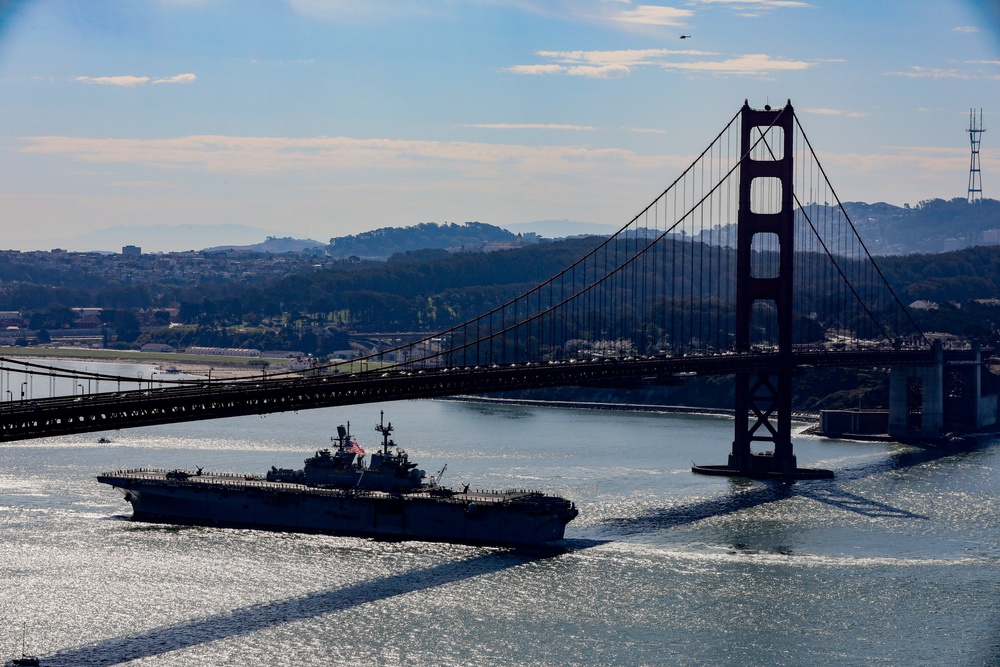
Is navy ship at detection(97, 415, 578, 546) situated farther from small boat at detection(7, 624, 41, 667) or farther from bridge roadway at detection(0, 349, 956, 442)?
small boat at detection(7, 624, 41, 667)

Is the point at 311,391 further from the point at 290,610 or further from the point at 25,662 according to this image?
the point at 25,662

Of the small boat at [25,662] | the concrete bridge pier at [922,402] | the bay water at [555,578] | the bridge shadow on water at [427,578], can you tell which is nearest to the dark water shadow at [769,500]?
the bridge shadow on water at [427,578]

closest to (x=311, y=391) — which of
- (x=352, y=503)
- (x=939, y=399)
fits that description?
(x=352, y=503)

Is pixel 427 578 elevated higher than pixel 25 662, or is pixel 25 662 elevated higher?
pixel 427 578

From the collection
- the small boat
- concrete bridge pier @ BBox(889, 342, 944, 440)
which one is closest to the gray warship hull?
the small boat

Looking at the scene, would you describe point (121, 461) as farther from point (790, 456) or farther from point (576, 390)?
point (576, 390)

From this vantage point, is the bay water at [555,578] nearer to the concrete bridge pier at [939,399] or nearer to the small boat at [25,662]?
the small boat at [25,662]
